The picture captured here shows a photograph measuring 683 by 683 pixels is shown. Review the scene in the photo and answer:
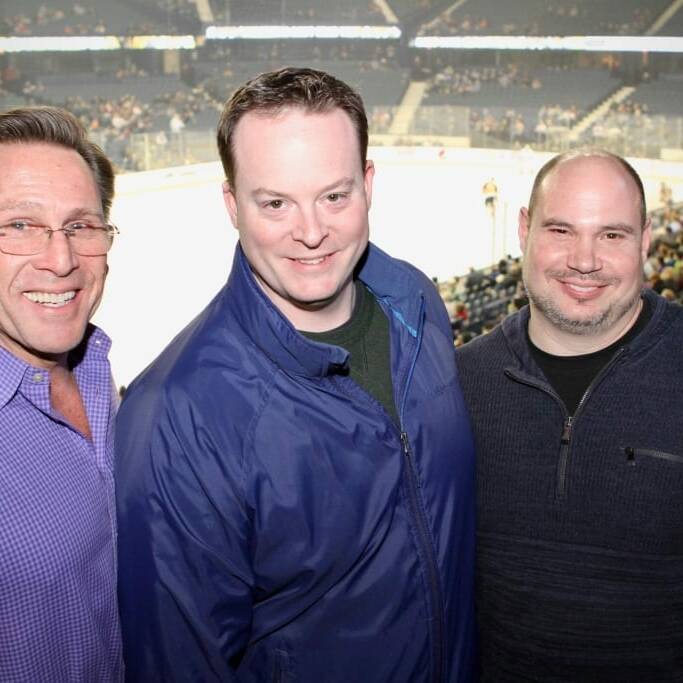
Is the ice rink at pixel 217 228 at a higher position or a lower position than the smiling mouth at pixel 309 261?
lower

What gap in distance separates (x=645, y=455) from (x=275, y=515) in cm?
76

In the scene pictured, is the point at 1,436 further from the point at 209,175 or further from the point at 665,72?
the point at 665,72

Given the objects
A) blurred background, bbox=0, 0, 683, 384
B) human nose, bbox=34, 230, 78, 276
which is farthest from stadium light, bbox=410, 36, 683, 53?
human nose, bbox=34, 230, 78, 276

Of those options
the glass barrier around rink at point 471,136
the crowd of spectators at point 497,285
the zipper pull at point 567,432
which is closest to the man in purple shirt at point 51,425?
the zipper pull at point 567,432

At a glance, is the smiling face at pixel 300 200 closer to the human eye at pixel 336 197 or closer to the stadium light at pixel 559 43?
the human eye at pixel 336 197

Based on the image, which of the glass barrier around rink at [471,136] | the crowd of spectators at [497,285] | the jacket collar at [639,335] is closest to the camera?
the jacket collar at [639,335]

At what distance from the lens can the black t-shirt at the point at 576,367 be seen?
5.84ft

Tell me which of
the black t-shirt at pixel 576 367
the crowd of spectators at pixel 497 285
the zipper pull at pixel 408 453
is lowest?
the crowd of spectators at pixel 497 285

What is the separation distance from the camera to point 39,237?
56.6 inches

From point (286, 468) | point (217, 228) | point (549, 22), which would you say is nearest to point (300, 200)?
point (286, 468)

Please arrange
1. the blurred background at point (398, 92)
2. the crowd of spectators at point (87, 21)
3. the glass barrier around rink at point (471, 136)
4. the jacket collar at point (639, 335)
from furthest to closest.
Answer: the crowd of spectators at point (87, 21) → the glass barrier around rink at point (471, 136) → the blurred background at point (398, 92) → the jacket collar at point (639, 335)

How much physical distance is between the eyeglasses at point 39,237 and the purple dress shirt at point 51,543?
18 cm

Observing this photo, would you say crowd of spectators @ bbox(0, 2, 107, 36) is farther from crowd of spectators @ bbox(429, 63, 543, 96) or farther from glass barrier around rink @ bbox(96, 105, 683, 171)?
crowd of spectators @ bbox(429, 63, 543, 96)

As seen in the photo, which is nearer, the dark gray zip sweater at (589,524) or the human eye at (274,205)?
the human eye at (274,205)
